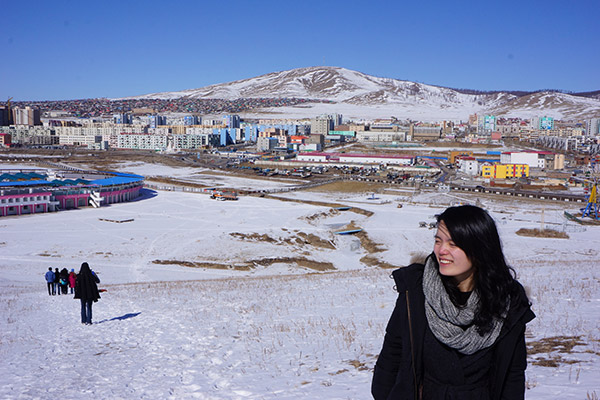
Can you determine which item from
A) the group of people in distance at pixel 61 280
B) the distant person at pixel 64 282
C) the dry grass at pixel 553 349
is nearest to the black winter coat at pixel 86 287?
the group of people in distance at pixel 61 280

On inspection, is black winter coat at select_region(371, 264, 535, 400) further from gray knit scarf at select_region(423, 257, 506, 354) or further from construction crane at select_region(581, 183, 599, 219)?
construction crane at select_region(581, 183, 599, 219)

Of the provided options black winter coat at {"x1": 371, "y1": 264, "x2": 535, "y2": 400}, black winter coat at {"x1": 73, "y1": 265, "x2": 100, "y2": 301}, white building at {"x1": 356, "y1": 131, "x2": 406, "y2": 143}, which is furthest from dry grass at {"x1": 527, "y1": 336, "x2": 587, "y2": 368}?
white building at {"x1": 356, "y1": 131, "x2": 406, "y2": 143}

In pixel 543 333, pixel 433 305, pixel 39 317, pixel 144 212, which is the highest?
pixel 433 305

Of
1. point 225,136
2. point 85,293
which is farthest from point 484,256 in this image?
point 225,136

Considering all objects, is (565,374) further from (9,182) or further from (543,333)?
(9,182)

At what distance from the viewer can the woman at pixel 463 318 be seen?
1.86 metres

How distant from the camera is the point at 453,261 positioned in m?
1.92

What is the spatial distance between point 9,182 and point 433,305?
1460 inches

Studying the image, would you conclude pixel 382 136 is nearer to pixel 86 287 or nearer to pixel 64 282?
pixel 64 282

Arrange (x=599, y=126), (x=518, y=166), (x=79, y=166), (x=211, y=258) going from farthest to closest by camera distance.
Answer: (x=599, y=126) < (x=79, y=166) < (x=518, y=166) < (x=211, y=258)

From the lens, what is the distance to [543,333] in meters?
5.53

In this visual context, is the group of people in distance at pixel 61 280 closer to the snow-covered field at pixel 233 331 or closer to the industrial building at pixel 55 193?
the snow-covered field at pixel 233 331

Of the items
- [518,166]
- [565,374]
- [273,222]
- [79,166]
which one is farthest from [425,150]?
[565,374]

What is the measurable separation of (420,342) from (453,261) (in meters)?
0.34
